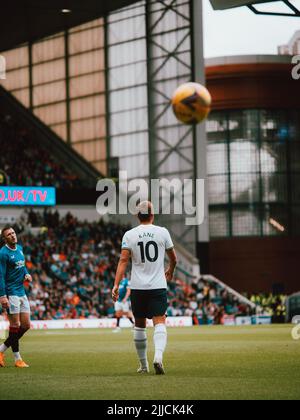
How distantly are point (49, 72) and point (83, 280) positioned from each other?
1947 cm

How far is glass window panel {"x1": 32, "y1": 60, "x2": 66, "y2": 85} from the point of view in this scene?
198 feet

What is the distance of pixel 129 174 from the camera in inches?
2205

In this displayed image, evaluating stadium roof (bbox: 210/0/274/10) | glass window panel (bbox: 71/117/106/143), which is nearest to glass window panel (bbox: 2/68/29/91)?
glass window panel (bbox: 71/117/106/143)

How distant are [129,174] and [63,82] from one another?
28.3 feet

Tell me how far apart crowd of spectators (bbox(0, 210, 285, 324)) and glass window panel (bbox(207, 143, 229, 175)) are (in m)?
9.99

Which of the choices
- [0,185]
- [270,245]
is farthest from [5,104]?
[270,245]

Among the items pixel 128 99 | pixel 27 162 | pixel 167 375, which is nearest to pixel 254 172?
pixel 128 99

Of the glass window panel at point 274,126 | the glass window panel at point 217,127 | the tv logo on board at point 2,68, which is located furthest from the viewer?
the tv logo on board at point 2,68

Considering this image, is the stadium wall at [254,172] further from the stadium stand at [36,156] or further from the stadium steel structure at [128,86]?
the stadium stand at [36,156]

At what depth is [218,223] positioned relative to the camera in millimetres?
60719

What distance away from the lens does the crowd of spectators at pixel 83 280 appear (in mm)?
44062

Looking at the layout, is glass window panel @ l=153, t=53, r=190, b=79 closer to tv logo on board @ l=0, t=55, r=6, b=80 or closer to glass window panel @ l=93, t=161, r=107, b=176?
glass window panel @ l=93, t=161, r=107, b=176

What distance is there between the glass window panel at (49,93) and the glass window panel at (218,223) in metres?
12.2

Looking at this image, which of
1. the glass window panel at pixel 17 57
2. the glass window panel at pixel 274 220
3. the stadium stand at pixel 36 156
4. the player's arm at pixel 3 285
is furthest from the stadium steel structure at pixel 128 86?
the player's arm at pixel 3 285
